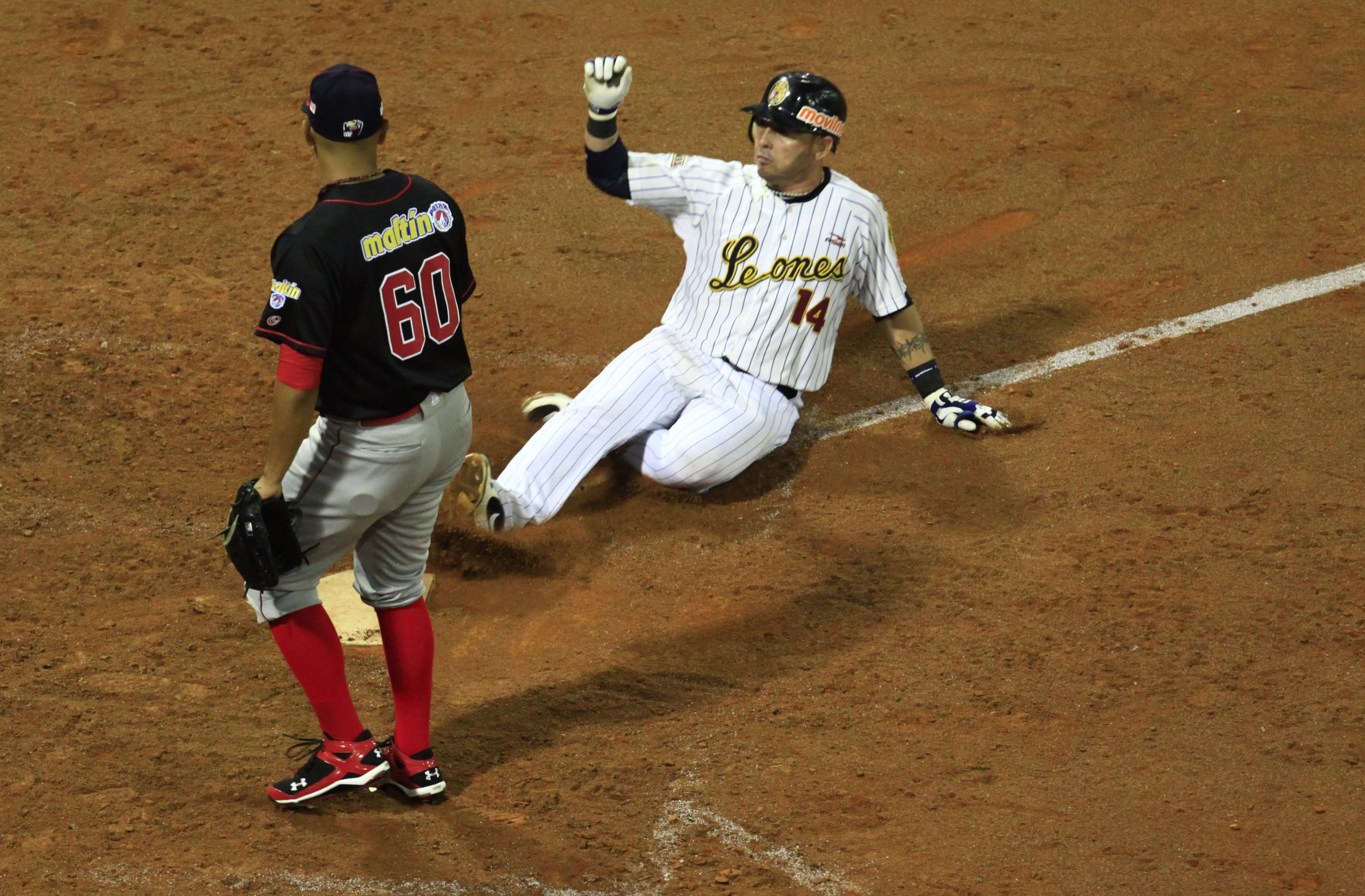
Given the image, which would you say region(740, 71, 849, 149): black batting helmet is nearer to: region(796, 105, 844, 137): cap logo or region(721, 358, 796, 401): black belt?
region(796, 105, 844, 137): cap logo

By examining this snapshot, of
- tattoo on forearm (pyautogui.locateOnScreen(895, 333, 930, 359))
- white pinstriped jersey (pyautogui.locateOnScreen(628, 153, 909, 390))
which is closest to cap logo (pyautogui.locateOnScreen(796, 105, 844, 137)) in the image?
white pinstriped jersey (pyautogui.locateOnScreen(628, 153, 909, 390))

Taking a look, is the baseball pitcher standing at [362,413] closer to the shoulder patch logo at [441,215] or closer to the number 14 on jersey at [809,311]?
the shoulder patch logo at [441,215]

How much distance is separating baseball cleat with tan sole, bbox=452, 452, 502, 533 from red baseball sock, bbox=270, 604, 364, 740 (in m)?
0.88

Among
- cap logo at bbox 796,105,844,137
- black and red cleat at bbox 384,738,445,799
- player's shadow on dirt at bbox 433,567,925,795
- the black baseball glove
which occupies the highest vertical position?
cap logo at bbox 796,105,844,137

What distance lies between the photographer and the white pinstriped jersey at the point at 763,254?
5340 millimetres

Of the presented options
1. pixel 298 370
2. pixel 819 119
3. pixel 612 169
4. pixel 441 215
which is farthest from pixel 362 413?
pixel 819 119

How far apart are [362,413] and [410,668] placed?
766 mm

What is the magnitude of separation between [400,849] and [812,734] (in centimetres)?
126

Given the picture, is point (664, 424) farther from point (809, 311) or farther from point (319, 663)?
point (319, 663)

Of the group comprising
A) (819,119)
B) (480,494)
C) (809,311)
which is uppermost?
(819,119)

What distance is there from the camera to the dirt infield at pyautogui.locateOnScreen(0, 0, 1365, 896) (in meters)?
3.72

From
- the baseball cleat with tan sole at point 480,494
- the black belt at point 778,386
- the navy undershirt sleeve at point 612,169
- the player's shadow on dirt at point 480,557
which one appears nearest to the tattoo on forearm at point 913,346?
the black belt at point 778,386

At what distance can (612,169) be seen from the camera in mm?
5164

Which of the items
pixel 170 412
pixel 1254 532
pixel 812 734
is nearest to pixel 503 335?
pixel 170 412
